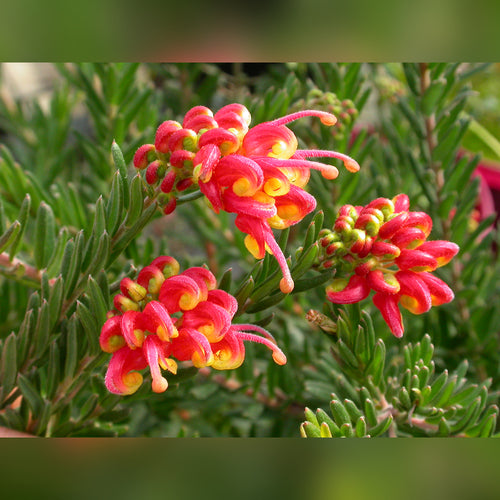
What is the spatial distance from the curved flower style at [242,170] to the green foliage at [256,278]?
21mm

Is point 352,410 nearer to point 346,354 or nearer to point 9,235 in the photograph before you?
point 346,354

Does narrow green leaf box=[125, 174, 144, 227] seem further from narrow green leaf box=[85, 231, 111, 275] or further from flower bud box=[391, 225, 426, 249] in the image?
flower bud box=[391, 225, 426, 249]

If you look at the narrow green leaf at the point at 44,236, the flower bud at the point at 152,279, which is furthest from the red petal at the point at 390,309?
the narrow green leaf at the point at 44,236

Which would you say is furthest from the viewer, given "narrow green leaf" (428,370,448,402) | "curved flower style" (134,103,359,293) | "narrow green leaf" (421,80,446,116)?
"narrow green leaf" (421,80,446,116)

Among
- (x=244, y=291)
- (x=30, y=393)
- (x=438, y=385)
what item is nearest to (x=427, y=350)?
(x=438, y=385)

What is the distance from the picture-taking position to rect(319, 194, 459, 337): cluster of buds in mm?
287

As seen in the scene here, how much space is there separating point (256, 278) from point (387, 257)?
0.07m

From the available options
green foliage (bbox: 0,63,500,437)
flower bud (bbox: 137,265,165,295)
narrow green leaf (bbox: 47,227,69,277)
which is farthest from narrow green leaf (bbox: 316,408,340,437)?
narrow green leaf (bbox: 47,227,69,277)

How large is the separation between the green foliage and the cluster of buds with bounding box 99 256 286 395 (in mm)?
22

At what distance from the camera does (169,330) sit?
0.25 m

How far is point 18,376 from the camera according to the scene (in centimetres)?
32
